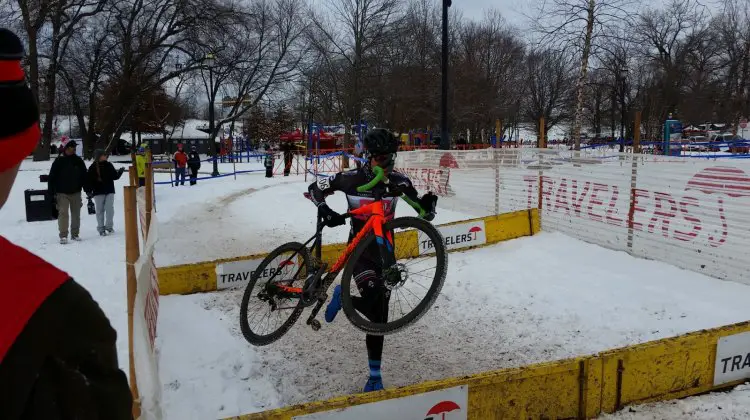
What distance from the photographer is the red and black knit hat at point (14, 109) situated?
990 millimetres

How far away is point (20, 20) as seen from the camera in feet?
88.6

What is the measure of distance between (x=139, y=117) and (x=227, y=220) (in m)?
48.4

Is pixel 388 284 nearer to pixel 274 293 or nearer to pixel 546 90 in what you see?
pixel 274 293

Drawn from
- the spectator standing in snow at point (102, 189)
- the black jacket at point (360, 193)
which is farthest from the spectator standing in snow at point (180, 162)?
the black jacket at point (360, 193)

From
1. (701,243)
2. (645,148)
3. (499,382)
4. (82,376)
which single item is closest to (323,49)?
(645,148)

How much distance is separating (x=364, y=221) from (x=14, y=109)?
3595 mm

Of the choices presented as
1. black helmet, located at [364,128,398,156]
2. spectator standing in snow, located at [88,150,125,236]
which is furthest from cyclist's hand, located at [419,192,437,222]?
spectator standing in snow, located at [88,150,125,236]

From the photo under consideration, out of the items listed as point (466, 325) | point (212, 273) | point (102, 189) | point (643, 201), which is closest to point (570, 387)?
point (466, 325)

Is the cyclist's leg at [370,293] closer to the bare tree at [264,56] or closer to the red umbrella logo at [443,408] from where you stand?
the red umbrella logo at [443,408]

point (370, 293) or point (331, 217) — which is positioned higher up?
point (331, 217)

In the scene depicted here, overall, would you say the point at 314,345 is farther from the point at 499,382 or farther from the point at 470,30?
the point at 470,30

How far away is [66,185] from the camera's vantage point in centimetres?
998

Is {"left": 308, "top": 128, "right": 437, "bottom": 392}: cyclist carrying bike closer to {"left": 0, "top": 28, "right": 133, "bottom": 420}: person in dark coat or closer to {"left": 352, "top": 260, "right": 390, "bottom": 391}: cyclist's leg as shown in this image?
{"left": 352, "top": 260, "right": 390, "bottom": 391}: cyclist's leg

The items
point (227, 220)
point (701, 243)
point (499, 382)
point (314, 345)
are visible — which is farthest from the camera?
point (227, 220)
